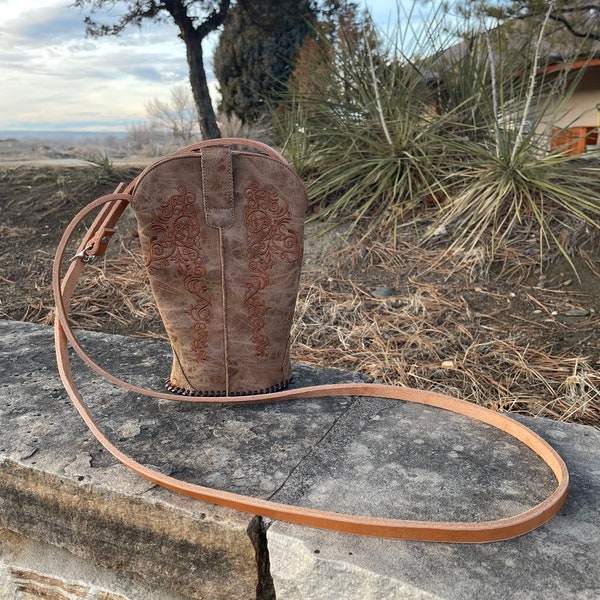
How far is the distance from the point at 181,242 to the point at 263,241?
0.60ft

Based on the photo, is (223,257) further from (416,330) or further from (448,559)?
(416,330)

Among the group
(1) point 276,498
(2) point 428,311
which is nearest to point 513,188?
(2) point 428,311

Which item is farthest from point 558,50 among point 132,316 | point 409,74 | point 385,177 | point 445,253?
point 132,316

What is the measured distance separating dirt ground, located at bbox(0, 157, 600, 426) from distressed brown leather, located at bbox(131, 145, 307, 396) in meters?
0.12

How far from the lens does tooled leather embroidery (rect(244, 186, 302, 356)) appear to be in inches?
50.9

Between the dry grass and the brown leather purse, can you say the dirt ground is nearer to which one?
the dry grass

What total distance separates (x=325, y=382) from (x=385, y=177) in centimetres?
178

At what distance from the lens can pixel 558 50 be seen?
5195mm

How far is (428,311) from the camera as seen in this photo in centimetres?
237

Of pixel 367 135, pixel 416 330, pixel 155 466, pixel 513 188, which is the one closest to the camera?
pixel 155 466

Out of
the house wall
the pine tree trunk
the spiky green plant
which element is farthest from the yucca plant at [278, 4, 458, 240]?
the house wall

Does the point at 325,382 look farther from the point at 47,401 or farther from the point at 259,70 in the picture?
the point at 259,70

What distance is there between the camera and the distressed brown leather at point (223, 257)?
127 cm

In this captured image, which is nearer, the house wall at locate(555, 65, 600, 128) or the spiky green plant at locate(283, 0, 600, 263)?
the spiky green plant at locate(283, 0, 600, 263)
